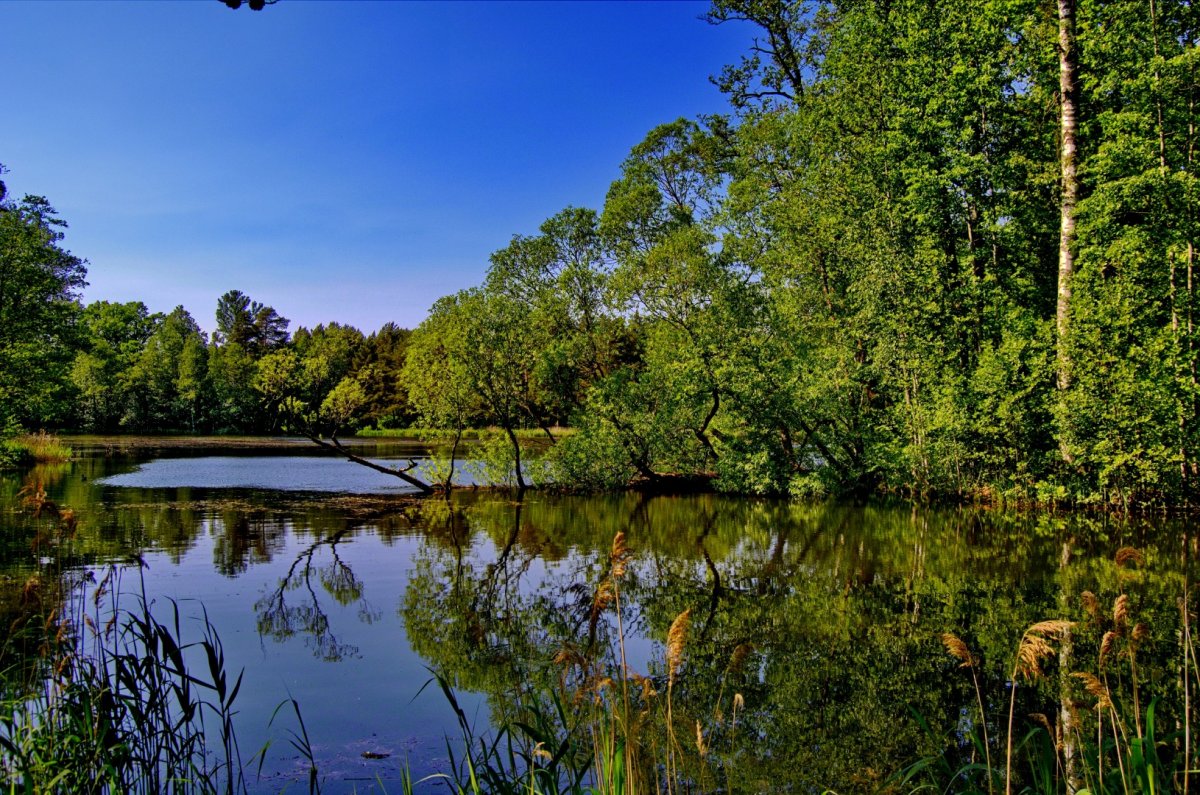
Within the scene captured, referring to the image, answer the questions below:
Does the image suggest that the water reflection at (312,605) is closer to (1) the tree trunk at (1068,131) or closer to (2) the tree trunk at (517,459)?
(2) the tree trunk at (517,459)

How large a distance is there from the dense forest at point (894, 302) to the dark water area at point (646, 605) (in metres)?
2.64

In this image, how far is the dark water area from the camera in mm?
6695

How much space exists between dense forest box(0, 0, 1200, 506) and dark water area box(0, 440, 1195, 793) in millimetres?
2645

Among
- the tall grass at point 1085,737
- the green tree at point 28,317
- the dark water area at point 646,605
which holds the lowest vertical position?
the dark water area at point 646,605

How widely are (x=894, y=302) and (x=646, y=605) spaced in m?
15.6

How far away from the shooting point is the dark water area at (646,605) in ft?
22.0

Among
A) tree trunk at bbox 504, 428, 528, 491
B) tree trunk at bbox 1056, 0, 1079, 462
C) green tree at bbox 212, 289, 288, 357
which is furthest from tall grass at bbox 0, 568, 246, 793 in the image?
green tree at bbox 212, 289, 288, 357

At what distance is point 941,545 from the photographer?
15.9 m

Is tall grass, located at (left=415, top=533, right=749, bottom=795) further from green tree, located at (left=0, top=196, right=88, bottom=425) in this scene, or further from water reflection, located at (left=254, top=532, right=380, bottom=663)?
green tree, located at (left=0, top=196, right=88, bottom=425)

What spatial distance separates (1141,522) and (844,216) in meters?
12.1

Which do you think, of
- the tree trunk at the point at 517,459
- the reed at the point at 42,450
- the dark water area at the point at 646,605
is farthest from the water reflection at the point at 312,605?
the reed at the point at 42,450

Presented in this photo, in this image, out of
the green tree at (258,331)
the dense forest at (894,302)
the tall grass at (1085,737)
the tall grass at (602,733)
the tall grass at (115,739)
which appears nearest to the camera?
the tall grass at (1085,737)

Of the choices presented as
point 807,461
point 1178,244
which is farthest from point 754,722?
point 807,461

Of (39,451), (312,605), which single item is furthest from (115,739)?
(39,451)
